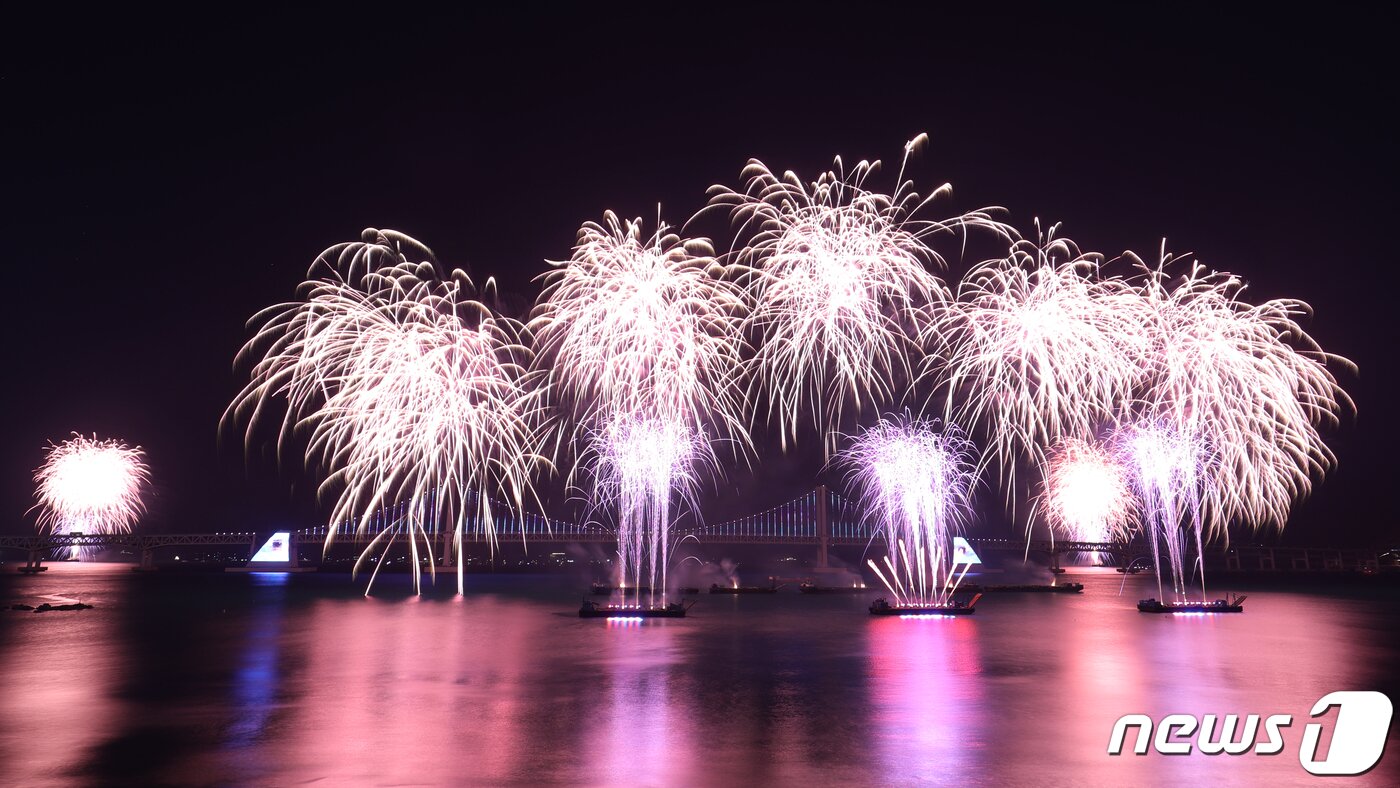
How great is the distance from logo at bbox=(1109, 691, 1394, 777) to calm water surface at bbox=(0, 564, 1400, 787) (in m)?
0.31

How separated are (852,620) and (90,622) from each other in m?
38.6

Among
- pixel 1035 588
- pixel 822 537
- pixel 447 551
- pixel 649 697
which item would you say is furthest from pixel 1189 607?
pixel 447 551

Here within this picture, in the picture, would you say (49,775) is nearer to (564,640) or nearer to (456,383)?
(564,640)

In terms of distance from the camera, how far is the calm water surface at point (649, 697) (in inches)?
584

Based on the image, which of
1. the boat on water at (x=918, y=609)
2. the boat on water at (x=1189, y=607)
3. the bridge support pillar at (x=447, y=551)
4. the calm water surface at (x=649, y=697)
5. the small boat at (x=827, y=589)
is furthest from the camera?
the bridge support pillar at (x=447, y=551)

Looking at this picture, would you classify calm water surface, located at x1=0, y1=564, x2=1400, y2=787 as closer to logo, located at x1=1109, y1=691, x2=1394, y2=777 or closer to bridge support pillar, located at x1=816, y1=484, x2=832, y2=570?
logo, located at x1=1109, y1=691, x2=1394, y2=777

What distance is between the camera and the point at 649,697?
21906mm

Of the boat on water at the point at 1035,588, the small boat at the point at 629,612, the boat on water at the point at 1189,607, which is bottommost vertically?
the boat on water at the point at 1035,588

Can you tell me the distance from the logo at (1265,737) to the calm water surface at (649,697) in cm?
31

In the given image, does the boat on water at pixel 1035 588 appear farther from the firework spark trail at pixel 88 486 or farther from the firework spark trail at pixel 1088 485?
the firework spark trail at pixel 88 486

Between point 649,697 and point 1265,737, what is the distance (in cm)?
1300

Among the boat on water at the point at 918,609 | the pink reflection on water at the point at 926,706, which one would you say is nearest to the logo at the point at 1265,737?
the pink reflection on water at the point at 926,706

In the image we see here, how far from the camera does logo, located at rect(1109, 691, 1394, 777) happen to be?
51.2 feet

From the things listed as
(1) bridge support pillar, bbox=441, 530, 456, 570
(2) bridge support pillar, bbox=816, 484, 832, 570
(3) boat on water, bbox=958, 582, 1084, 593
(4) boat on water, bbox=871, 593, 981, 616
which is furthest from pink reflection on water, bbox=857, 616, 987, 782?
(2) bridge support pillar, bbox=816, 484, 832, 570
